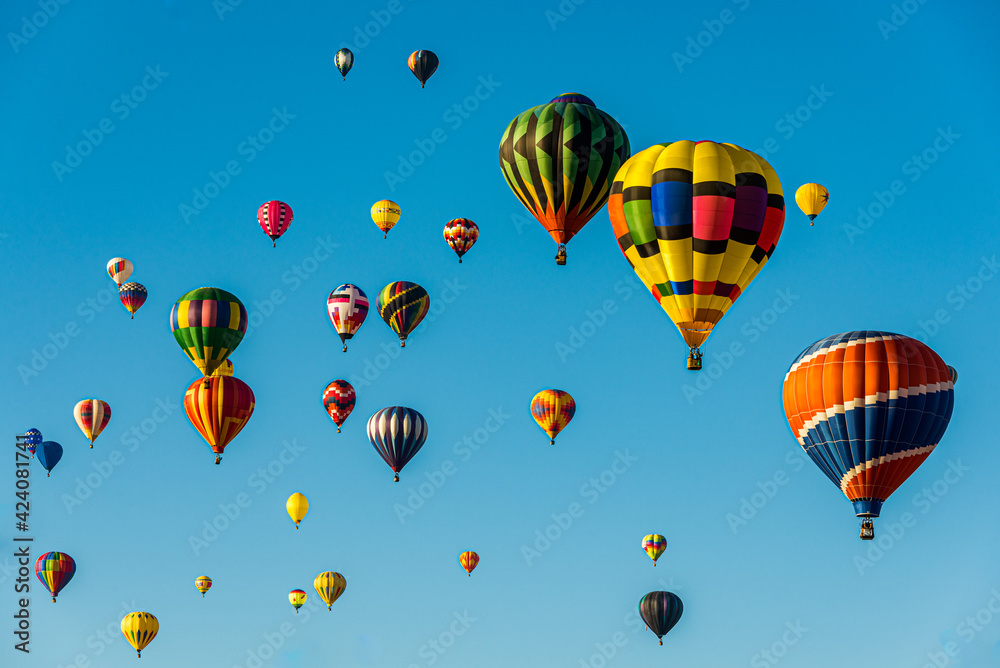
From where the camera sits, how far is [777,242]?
39.8 m

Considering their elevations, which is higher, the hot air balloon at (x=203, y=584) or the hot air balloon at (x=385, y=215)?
the hot air balloon at (x=385, y=215)

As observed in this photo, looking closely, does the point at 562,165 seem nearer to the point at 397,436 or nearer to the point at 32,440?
the point at 397,436

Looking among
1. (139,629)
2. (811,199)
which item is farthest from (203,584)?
(811,199)

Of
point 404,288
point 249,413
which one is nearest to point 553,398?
point 404,288

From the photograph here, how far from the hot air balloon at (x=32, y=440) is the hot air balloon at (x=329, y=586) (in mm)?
10823

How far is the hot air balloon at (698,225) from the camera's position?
3844 cm

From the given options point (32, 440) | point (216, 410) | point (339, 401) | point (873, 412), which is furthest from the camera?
point (32, 440)

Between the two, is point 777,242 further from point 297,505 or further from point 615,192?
point 297,505

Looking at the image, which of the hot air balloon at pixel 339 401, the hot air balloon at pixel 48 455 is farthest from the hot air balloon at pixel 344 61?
the hot air balloon at pixel 48 455

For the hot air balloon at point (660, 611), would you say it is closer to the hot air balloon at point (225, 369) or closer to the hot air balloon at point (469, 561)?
the hot air balloon at point (469, 561)

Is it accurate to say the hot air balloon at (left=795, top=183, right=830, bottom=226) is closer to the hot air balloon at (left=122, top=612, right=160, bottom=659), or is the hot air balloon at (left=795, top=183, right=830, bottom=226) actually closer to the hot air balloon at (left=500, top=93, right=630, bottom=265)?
the hot air balloon at (left=500, top=93, right=630, bottom=265)

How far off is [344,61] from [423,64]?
3.39 metres

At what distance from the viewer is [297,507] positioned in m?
57.8

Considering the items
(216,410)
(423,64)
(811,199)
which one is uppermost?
(811,199)
